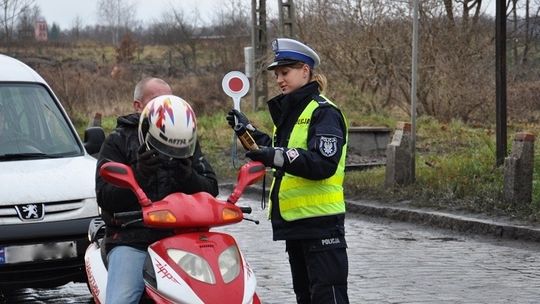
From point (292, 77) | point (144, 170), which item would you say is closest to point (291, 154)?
point (292, 77)

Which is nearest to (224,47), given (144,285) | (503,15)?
(503,15)

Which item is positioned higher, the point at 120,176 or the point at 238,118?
the point at 238,118

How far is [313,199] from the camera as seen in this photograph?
18.5 ft

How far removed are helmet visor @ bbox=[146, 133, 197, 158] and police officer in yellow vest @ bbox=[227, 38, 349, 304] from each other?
70 centimetres

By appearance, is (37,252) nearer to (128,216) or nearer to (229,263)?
(128,216)

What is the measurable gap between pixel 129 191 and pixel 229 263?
2.51 ft

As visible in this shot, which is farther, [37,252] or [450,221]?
[450,221]

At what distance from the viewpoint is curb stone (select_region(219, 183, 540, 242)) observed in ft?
37.8

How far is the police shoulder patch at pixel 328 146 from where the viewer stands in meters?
5.49

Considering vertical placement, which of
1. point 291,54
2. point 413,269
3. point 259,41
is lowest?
point 413,269

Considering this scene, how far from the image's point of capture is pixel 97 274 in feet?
17.7

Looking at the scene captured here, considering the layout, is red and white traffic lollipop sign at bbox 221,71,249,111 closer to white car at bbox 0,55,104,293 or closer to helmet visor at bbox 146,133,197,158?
white car at bbox 0,55,104,293

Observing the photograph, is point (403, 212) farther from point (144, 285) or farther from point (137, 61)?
point (137, 61)

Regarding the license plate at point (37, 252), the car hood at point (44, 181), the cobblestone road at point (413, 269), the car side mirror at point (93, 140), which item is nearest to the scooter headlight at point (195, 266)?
the license plate at point (37, 252)
